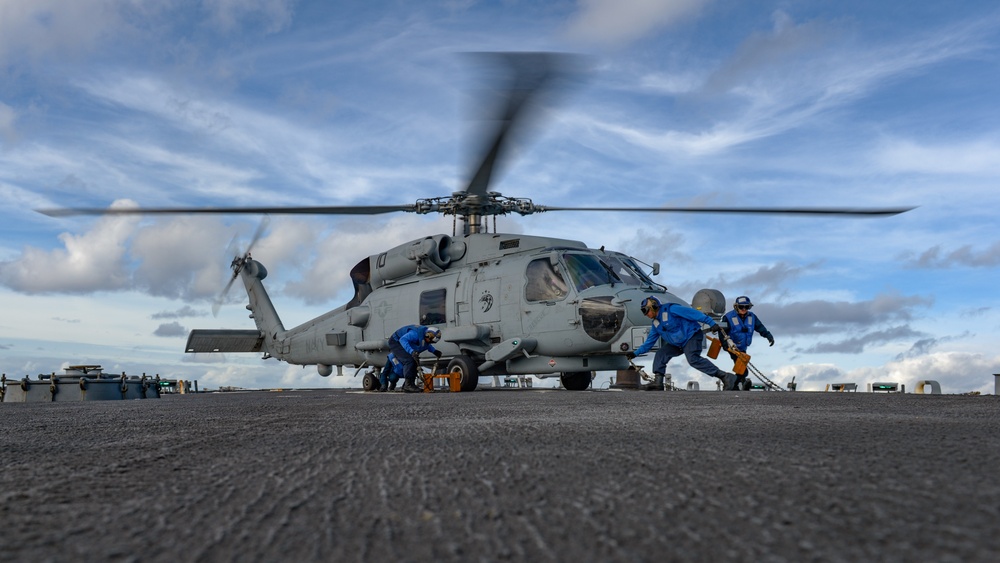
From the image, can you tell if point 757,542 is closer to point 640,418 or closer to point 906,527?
point 906,527

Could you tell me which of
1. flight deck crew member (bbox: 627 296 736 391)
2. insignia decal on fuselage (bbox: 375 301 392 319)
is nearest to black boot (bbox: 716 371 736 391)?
flight deck crew member (bbox: 627 296 736 391)

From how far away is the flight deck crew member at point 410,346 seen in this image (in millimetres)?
13734

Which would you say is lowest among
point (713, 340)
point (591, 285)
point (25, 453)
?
point (25, 453)

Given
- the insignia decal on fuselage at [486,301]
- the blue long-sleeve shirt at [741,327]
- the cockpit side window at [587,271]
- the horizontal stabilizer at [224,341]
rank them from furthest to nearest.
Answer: the horizontal stabilizer at [224,341] < the insignia decal on fuselage at [486,301] < the cockpit side window at [587,271] < the blue long-sleeve shirt at [741,327]

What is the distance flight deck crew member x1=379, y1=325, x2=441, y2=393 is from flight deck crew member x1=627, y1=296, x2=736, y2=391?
405cm

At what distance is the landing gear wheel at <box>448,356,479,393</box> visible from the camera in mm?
13844

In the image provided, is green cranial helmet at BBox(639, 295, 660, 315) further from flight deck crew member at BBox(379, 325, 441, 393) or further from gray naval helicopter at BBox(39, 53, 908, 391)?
flight deck crew member at BBox(379, 325, 441, 393)

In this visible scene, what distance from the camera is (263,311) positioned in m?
21.2

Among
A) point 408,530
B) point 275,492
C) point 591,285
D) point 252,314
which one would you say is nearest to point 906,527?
point 408,530

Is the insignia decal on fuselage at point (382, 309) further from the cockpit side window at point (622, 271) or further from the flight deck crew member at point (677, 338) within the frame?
the flight deck crew member at point (677, 338)

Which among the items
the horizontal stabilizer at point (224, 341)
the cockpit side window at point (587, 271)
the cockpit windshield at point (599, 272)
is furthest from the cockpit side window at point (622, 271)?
the horizontal stabilizer at point (224, 341)

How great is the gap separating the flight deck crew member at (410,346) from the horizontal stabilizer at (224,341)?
321 inches

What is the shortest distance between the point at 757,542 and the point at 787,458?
1.30 meters

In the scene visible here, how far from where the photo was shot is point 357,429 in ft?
14.8
